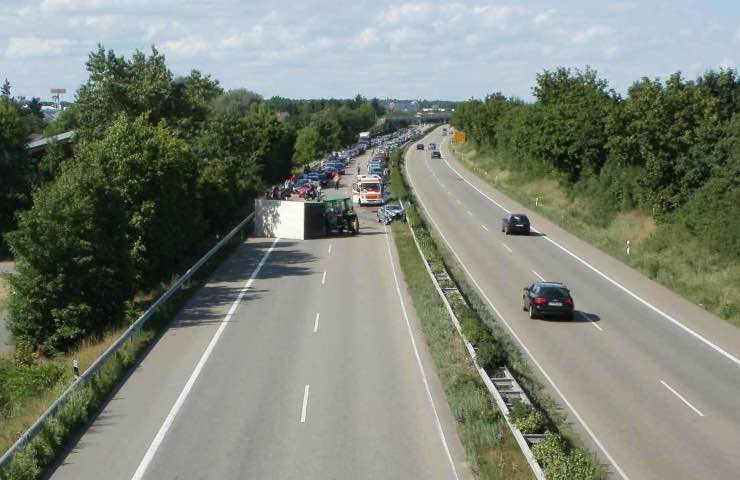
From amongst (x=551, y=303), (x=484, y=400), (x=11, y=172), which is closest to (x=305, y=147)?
(x=11, y=172)

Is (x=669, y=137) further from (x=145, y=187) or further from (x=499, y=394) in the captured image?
(x=499, y=394)

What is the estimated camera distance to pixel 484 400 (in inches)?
792

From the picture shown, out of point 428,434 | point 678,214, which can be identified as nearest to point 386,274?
point 678,214

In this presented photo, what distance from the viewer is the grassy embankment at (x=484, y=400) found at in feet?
51.8

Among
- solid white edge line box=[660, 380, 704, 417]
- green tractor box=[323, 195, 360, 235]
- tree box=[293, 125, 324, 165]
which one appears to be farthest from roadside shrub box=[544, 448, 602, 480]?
tree box=[293, 125, 324, 165]

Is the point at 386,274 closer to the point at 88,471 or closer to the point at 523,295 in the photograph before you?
the point at 523,295

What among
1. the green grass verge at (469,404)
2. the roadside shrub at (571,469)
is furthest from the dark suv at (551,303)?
the roadside shrub at (571,469)

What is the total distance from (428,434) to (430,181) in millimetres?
76021

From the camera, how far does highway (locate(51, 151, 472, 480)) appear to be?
16.7 m

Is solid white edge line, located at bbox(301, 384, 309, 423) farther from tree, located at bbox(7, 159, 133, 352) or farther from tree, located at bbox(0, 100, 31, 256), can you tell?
tree, located at bbox(0, 100, 31, 256)

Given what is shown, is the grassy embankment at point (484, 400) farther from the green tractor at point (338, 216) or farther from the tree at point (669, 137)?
the tree at point (669, 137)

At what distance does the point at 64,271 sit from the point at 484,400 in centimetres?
1526

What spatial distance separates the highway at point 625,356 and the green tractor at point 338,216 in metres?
5.86

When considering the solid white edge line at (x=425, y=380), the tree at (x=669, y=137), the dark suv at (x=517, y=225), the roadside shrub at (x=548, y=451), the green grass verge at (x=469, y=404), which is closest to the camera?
the roadside shrub at (x=548, y=451)
